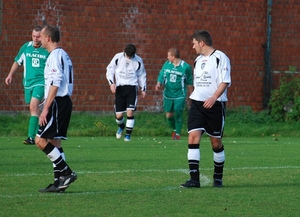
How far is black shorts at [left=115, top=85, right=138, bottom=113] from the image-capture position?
63.6 feet

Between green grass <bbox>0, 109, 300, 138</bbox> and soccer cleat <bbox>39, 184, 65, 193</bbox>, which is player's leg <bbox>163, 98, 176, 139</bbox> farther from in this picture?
soccer cleat <bbox>39, 184, 65, 193</bbox>

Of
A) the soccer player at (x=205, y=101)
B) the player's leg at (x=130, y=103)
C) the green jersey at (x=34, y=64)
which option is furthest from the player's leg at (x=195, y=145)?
the player's leg at (x=130, y=103)

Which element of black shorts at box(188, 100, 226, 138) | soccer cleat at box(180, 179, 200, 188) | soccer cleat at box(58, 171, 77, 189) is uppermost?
black shorts at box(188, 100, 226, 138)

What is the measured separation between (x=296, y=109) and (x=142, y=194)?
15.5 meters

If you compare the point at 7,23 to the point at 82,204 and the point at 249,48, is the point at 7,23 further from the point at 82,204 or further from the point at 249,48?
the point at 82,204

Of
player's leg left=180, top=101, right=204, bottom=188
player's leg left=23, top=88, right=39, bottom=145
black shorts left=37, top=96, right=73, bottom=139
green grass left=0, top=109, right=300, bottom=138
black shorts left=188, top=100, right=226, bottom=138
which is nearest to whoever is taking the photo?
black shorts left=37, top=96, right=73, bottom=139

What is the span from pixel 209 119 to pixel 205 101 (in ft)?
0.87

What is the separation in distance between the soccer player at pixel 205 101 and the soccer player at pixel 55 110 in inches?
63.2

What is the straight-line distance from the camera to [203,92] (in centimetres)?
1033

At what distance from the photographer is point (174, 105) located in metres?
20.9

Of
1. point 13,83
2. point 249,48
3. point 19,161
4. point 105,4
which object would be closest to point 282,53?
point 249,48

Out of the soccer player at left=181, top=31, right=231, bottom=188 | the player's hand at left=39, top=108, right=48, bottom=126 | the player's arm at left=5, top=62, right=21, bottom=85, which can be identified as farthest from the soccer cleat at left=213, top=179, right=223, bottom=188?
the player's arm at left=5, top=62, right=21, bottom=85

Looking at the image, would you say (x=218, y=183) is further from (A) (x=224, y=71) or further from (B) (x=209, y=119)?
(A) (x=224, y=71)

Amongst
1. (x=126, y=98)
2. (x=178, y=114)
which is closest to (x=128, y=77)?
(x=126, y=98)
